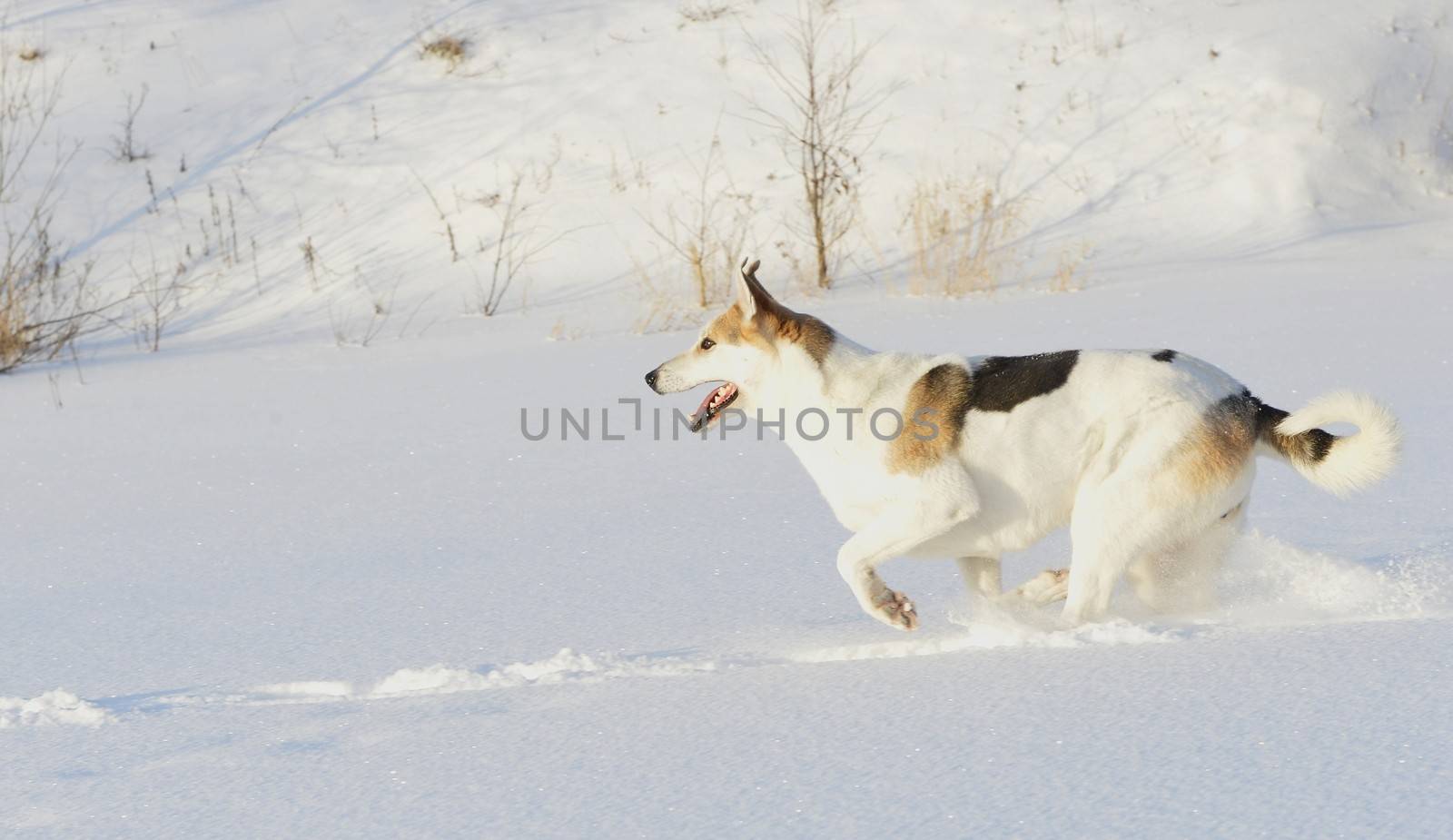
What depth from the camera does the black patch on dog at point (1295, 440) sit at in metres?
3.91

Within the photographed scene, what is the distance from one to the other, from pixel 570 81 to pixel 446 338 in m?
5.71

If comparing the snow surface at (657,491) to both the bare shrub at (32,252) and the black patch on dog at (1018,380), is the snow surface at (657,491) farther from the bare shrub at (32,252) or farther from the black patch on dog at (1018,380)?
the black patch on dog at (1018,380)

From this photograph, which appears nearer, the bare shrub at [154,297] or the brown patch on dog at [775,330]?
the brown patch on dog at [775,330]

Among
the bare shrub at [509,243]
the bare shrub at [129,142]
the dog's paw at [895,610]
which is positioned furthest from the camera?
the bare shrub at [129,142]

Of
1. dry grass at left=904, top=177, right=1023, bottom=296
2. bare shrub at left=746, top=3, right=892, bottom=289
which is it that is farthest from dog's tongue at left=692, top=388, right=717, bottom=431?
bare shrub at left=746, top=3, right=892, bottom=289

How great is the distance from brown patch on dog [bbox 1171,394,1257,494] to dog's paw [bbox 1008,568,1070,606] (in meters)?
0.52

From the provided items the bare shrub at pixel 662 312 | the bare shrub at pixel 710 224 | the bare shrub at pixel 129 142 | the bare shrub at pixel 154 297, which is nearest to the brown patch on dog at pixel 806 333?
the bare shrub at pixel 662 312

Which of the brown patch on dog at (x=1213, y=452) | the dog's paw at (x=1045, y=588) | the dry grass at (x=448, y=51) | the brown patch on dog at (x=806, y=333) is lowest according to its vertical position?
the dog's paw at (x=1045, y=588)

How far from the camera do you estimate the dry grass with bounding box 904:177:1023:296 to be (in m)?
10.4

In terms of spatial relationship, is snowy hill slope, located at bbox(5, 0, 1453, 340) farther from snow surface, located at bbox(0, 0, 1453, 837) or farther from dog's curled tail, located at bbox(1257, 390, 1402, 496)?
dog's curled tail, located at bbox(1257, 390, 1402, 496)

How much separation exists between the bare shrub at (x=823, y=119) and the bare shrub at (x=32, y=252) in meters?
5.39

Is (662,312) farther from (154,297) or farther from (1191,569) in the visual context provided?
(1191,569)

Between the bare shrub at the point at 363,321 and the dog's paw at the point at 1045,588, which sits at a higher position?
the bare shrub at the point at 363,321

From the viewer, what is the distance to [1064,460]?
395cm
